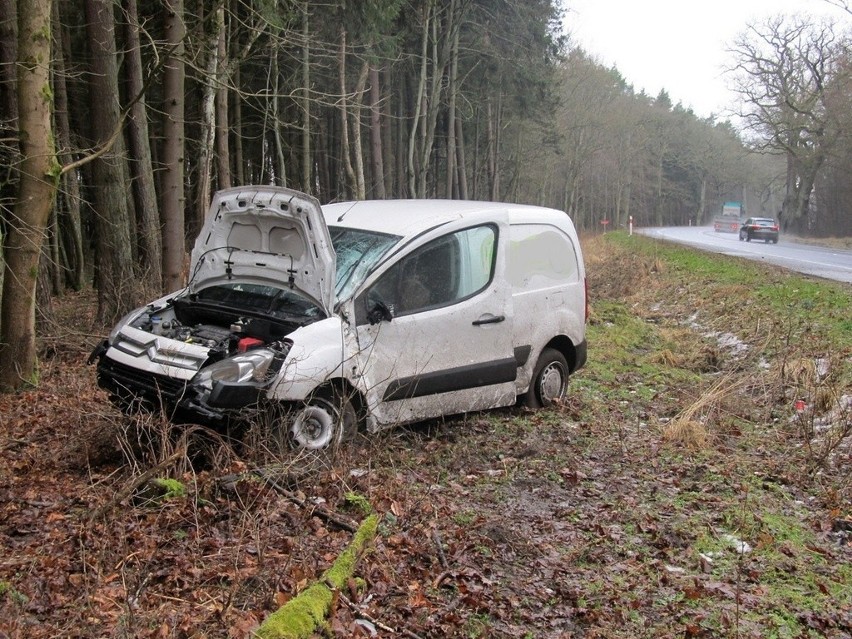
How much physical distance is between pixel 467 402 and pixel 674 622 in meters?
3.25

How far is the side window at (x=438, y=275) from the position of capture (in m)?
6.25

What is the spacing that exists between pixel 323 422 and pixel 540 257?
3081mm

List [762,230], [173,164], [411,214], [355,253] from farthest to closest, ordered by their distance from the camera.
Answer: [762,230]
[173,164]
[411,214]
[355,253]

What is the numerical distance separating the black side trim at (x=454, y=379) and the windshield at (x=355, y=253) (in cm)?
89

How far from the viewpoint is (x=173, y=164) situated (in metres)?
11.1

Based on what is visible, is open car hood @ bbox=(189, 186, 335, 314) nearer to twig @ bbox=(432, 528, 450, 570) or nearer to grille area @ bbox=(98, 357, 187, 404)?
grille area @ bbox=(98, 357, 187, 404)

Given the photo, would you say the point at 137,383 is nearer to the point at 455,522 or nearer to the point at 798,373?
the point at 455,522

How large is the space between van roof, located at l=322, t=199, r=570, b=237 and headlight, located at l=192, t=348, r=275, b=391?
180cm

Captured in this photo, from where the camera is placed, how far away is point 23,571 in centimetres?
389

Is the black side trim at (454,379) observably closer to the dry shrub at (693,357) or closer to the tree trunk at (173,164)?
the dry shrub at (693,357)

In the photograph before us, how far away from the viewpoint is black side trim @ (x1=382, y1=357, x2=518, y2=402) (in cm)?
629

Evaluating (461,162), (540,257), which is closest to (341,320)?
(540,257)

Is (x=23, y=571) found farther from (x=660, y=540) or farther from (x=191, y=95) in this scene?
(x=191, y=95)

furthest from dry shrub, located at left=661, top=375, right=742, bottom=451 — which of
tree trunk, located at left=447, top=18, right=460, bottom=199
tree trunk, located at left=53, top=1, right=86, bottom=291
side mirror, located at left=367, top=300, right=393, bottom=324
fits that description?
tree trunk, located at left=447, top=18, right=460, bottom=199
